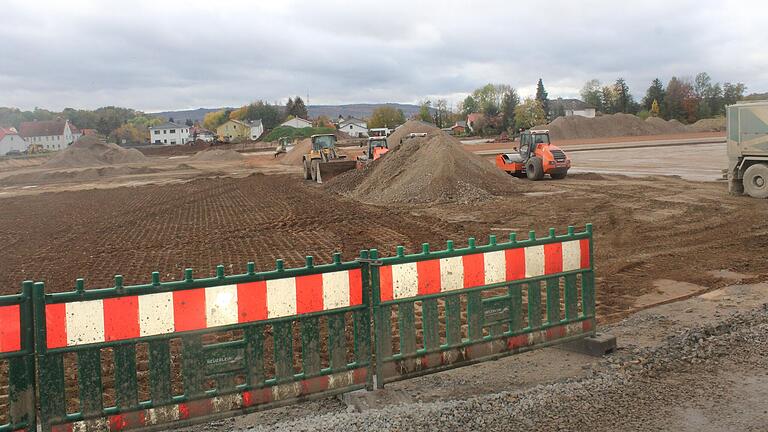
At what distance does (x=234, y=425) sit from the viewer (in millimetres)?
4801

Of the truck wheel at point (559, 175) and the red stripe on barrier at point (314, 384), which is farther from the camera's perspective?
the truck wheel at point (559, 175)

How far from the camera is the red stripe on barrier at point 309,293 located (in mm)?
4777

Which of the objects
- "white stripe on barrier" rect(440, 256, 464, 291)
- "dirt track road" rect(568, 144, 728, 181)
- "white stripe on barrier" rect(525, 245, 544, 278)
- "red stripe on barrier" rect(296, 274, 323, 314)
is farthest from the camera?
"dirt track road" rect(568, 144, 728, 181)

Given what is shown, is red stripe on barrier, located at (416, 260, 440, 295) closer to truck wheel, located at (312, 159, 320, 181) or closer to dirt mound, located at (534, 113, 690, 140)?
truck wheel, located at (312, 159, 320, 181)

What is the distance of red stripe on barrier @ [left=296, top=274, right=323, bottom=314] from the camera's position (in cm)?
478

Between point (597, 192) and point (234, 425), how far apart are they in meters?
19.2

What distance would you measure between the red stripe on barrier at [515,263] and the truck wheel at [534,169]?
22.5m

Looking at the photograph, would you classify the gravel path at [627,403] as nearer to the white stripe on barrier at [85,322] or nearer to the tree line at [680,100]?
the white stripe on barrier at [85,322]

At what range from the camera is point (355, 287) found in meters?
5.02

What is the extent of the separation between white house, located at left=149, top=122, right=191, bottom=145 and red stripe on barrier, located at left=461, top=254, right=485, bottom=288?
160 meters

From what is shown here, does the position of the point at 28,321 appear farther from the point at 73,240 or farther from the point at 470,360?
the point at 73,240

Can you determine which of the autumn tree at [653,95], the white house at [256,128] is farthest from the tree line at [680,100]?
the white house at [256,128]

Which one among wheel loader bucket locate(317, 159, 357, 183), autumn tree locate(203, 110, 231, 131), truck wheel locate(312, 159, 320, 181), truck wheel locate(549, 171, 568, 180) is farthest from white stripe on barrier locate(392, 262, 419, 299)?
autumn tree locate(203, 110, 231, 131)

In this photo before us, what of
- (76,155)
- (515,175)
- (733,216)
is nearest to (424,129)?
(76,155)
